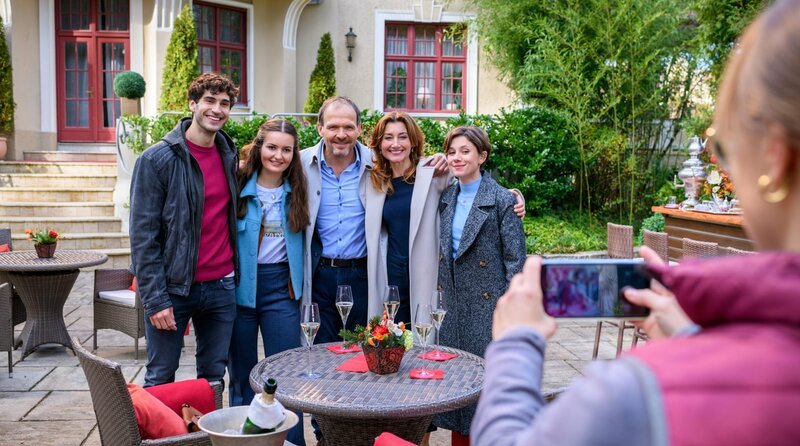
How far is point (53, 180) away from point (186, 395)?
31.3 ft

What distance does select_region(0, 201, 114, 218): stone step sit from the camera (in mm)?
10461

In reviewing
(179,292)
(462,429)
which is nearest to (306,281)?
(179,292)

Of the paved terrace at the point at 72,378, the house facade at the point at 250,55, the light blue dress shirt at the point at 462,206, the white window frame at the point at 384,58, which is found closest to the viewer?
the light blue dress shirt at the point at 462,206

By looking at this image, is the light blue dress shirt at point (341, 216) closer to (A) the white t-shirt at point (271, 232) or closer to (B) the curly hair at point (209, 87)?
(A) the white t-shirt at point (271, 232)

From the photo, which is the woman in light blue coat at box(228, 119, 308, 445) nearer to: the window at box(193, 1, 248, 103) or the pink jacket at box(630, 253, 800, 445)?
the pink jacket at box(630, 253, 800, 445)

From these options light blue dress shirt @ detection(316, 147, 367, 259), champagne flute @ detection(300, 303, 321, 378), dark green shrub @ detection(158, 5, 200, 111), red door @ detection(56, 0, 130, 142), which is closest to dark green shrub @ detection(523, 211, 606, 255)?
dark green shrub @ detection(158, 5, 200, 111)

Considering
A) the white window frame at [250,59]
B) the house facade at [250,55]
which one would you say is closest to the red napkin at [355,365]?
the house facade at [250,55]

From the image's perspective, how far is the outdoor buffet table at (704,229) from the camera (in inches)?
256

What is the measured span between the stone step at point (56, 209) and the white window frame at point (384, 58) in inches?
227

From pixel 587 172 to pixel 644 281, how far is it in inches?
438

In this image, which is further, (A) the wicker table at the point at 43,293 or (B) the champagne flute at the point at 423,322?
(A) the wicker table at the point at 43,293

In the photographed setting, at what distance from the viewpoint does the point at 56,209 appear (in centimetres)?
1054

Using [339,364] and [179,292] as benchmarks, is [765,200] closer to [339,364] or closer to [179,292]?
[339,364]

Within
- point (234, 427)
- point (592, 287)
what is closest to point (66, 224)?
point (234, 427)
